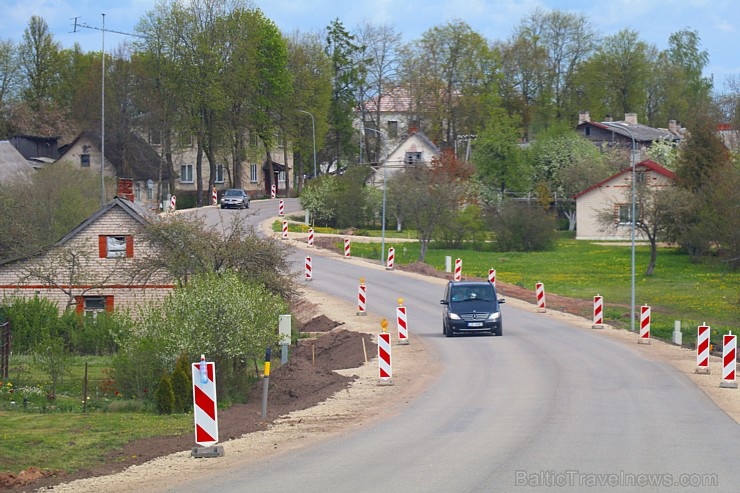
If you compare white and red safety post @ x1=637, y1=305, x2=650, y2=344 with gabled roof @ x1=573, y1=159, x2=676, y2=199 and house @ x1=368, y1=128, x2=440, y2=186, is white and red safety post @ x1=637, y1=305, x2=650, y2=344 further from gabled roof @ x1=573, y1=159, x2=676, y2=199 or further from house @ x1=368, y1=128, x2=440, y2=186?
house @ x1=368, y1=128, x2=440, y2=186

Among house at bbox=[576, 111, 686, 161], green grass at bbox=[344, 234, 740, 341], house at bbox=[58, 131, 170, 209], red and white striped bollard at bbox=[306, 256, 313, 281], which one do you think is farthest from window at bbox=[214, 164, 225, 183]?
red and white striped bollard at bbox=[306, 256, 313, 281]

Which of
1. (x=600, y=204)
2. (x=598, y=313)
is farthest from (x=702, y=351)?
(x=600, y=204)

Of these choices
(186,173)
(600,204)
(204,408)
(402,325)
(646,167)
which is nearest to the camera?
(204,408)

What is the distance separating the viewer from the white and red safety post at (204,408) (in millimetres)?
14492

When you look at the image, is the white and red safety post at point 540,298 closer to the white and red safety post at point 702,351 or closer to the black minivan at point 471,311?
the black minivan at point 471,311

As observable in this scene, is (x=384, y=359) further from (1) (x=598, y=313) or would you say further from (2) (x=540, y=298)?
(2) (x=540, y=298)

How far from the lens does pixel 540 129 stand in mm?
99938

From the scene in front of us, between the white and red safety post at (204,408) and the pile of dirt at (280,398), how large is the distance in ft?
Result: 2.35

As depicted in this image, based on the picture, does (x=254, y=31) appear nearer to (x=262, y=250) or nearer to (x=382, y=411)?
(x=262, y=250)

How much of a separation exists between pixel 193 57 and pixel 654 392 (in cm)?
6618

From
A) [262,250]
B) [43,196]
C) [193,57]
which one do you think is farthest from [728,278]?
[193,57]

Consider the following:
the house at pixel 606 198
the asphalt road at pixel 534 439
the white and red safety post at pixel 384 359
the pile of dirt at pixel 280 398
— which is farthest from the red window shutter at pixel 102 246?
the house at pixel 606 198

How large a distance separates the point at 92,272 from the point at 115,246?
1.41 m

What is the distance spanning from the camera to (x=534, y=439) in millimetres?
15055
